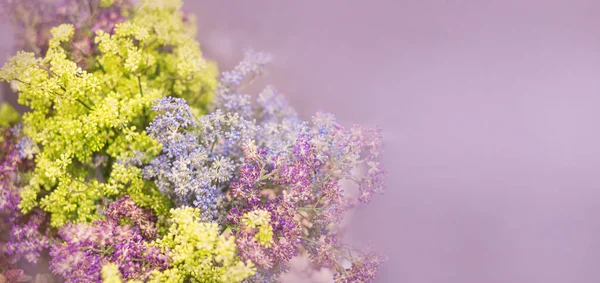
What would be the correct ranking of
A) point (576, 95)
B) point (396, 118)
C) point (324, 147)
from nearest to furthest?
point (324, 147), point (576, 95), point (396, 118)

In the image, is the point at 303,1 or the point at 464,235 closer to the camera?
the point at 464,235

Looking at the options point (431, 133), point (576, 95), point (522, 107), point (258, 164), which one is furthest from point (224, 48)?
point (576, 95)

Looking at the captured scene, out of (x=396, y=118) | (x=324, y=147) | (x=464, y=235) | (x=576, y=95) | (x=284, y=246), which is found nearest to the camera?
(x=284, y=246)

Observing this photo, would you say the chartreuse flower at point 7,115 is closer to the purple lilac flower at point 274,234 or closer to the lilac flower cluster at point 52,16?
the lilac flower cluster at point 52,16

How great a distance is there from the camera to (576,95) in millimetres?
1429

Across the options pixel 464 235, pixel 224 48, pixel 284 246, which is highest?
pixel 224 48

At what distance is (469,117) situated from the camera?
5.04ft

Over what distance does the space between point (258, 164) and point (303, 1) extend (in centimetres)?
77

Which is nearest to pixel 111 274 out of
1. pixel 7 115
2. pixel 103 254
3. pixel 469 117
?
pixel 103 254

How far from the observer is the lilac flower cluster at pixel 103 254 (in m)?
1.17

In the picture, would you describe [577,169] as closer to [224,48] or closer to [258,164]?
[258,164]

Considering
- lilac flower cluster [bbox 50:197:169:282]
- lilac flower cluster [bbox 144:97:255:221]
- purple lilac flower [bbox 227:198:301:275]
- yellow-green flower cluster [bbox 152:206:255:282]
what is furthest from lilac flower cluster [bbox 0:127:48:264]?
purple lilac flower [bbox 227:198:301:275]

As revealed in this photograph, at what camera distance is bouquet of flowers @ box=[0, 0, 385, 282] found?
1.18 metres

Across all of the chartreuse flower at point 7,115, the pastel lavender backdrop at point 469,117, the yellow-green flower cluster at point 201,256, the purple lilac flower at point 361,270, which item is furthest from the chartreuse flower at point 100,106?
the purple lilac flower at point 361,270
